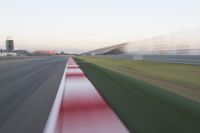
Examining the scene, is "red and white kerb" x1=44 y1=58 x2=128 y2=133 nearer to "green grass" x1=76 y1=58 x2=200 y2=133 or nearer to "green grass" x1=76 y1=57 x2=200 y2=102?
"green grass" x1=76 y1=58 x2=200 y2=133

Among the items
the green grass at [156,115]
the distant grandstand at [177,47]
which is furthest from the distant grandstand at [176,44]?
the green grass at [156,115]

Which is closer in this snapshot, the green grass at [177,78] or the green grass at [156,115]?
the green grass at [156,115]

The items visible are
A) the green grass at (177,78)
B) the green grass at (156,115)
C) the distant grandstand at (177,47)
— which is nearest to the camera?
the green grass at (156,115)

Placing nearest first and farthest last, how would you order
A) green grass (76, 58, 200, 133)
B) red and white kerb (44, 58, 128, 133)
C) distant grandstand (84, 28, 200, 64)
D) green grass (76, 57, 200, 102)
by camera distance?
1. red and white kerb (44, 58, 128, 133)
2. green grass (76, 58, 200, 133)
3. green grass (76, 57, 200, 102)
4. distant grandstand (84, 28, 200, 64)

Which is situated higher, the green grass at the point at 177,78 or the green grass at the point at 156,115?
the green grass at the point at 156,115

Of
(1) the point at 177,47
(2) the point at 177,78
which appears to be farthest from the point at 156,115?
(1) the point at 177,47

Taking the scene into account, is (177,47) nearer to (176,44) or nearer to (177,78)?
(176,44)

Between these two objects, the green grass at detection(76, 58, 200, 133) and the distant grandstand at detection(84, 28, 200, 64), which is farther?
the distant grandstand at detection(84, 28, 200, 64)

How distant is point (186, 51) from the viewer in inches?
996

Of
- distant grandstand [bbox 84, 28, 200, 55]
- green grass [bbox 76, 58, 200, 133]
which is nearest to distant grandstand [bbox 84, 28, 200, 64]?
distant grandstand [bbox 84, 28, 200, 55]

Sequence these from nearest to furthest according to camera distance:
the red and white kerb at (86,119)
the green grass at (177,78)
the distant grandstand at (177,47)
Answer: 1. the red and white kerb at (86,119)
2. the green grass at (177,78)
3. the distant grandstand at (177,47)

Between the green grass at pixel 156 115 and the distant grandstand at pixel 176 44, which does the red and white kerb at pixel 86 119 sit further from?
the distant grandstand at pixel 176 44

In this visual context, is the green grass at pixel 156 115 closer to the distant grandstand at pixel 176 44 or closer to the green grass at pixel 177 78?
the green grass at pixel 177 78

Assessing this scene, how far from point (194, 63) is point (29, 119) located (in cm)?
1815
